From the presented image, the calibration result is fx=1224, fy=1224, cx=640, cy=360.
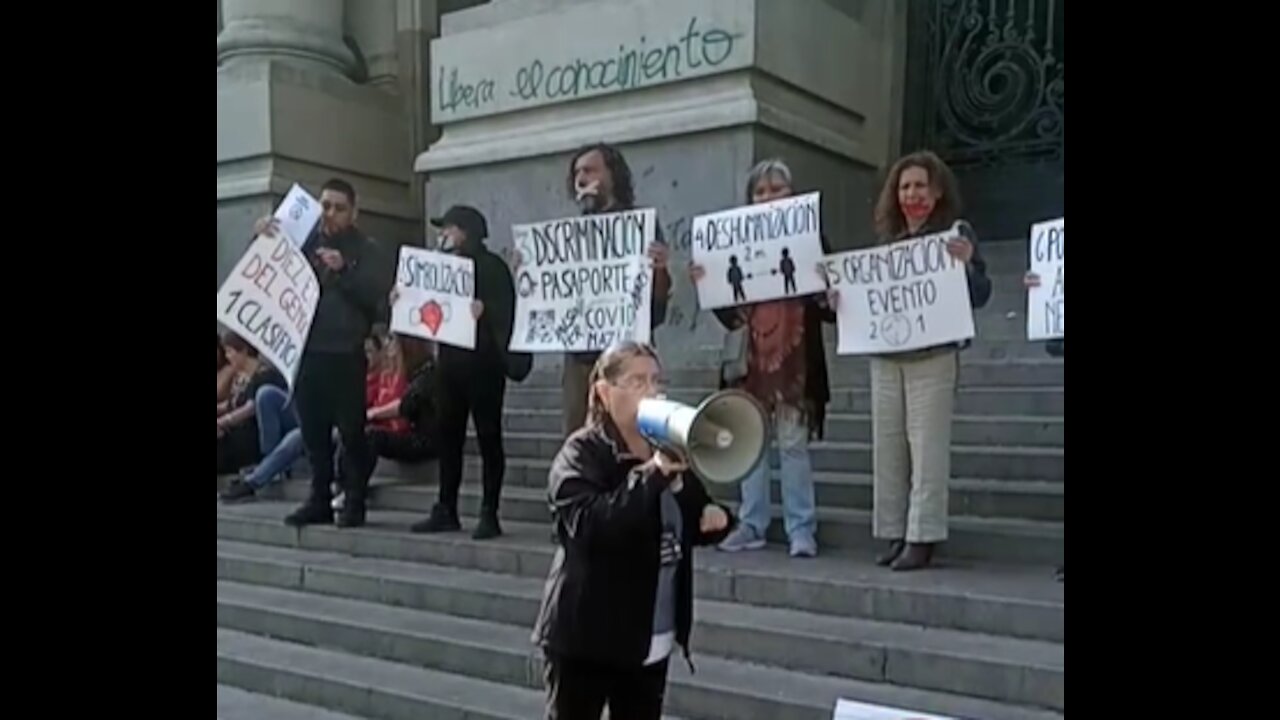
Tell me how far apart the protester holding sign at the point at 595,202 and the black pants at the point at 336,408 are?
147cm

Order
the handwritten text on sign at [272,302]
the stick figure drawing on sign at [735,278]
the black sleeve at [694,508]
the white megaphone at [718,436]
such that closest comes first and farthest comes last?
the white megaphone at [718,436] → the black sleeve at [694,508] → the stick figure drawing on sign at [735,278] → the handwritten text on sign at [272,302]

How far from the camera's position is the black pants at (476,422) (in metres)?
6.25

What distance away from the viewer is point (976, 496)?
18.8 feet

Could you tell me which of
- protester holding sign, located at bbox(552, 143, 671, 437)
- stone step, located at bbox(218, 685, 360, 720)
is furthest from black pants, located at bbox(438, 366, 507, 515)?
stone step, located at bbox(218, 685, 360, 720)

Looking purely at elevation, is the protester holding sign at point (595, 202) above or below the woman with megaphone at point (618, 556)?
above

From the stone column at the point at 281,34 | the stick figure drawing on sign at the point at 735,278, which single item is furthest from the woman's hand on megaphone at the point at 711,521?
the stone column at the point at 281,34

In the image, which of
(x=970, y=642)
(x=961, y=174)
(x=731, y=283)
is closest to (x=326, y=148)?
(x=961, y=174)

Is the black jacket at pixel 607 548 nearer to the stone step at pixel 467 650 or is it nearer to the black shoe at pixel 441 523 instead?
the stone step at pixel 467 650

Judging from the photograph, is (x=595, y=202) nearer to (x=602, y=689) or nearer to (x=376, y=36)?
(x=602, y=689)

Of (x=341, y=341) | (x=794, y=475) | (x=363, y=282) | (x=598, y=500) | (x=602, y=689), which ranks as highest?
(x=363, y=282)

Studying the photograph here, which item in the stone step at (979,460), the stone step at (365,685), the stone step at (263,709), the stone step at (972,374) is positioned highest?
the stone step at (972,374)

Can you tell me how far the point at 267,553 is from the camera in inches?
271

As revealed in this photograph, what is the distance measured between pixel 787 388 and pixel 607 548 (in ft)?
8.65

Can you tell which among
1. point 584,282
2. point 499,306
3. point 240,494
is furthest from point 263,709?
point 240,494
